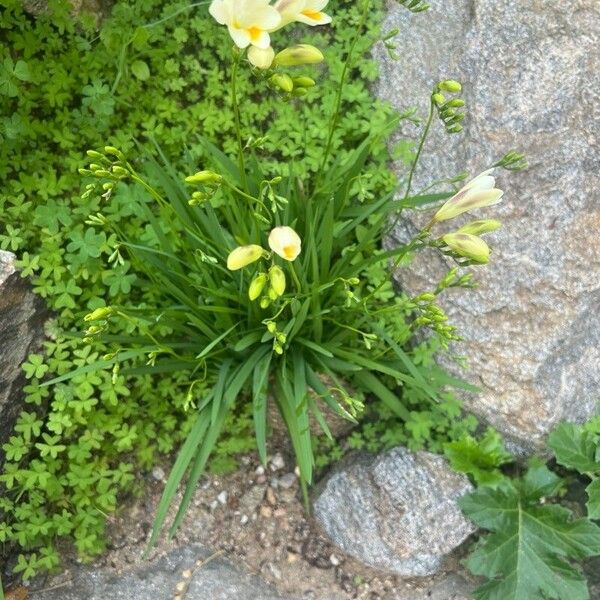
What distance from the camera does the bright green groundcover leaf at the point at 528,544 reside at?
2.69 m

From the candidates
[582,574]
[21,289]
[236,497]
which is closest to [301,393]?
[236,497]

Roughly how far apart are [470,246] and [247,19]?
861mm

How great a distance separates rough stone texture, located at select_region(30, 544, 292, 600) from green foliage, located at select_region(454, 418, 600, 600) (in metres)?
0.87

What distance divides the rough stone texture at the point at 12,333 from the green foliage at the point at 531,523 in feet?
5.48

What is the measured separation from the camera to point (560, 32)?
9.48 ft

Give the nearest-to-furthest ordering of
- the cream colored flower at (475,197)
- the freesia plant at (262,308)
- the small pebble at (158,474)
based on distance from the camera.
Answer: the cream colored flower at (475,197), the freesia plant at (262,308), the small pebble at (158,474)

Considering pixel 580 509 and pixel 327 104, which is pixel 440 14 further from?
pixel 580 509

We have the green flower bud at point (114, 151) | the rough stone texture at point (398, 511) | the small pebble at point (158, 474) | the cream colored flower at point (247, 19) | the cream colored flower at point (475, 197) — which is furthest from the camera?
the small pebble at point (158, 474)

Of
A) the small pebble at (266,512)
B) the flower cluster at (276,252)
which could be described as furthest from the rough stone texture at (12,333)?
the flower cluster at (276,252)

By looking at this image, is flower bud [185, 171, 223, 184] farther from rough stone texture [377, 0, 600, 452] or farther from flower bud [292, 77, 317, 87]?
rough stone texture [377, 0, 600, 452]

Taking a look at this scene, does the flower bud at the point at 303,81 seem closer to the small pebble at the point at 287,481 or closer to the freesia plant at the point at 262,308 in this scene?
the freesia plant at the point at 262,308

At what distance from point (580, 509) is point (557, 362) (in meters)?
0.61

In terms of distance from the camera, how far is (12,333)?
8.98 feet

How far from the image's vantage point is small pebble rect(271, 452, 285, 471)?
3098mm
